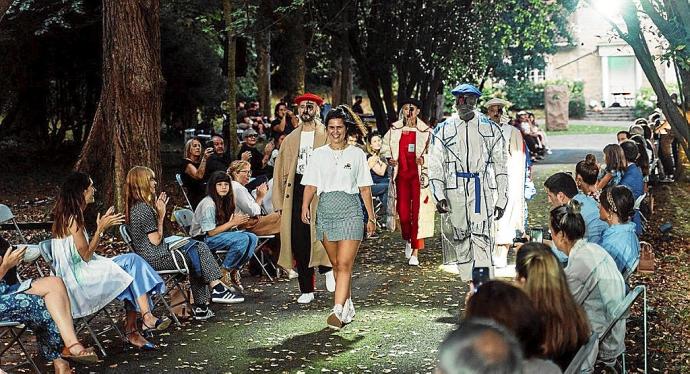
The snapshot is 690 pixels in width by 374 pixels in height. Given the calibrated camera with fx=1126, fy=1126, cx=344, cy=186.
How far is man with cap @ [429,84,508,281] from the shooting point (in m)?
10.5

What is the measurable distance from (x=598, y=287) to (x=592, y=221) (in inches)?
81.8

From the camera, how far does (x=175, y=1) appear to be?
24.7 metres

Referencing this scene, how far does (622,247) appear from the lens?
771 centimetres

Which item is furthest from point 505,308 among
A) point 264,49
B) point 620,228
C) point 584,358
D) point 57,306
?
point 264,49

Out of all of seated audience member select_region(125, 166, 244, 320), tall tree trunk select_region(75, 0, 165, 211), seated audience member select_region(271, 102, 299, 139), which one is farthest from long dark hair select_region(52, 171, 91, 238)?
seated audience member select_region(271, 102, 299, 139)

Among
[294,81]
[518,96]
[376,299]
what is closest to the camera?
[376,299]

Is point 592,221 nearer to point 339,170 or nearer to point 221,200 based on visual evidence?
point 339,170

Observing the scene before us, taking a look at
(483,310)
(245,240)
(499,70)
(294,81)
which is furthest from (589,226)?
(499,70)

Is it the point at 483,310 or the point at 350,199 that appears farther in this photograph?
the point at 350,199

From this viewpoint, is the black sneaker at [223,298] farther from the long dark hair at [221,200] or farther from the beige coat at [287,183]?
the long dark hair at [221,200]

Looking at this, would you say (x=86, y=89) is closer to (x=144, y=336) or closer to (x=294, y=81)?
(x=294, y=81)

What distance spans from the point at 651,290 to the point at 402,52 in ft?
54.5

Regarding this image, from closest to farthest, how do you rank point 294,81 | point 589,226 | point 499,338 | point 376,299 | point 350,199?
point 499,338 < point 589,226 < point 350,199 < point 376,299 < point 294,81

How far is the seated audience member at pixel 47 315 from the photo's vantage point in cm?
772
